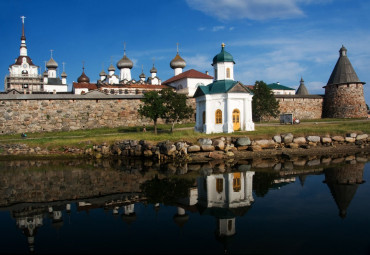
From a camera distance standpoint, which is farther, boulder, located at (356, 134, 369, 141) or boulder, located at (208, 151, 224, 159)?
boulder, located at (356, 134, 369, 141)

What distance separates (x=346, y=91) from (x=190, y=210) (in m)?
29.0

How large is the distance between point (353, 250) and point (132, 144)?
11925 mm

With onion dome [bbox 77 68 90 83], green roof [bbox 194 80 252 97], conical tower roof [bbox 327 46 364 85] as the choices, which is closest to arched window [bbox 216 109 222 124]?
green roof [bbox 194 80 252 97]

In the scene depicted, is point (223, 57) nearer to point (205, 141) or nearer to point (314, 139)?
point (205, 141)

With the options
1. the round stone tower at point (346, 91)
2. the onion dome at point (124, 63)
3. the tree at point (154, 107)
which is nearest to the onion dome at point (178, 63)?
the onion dome at point (124, 63)

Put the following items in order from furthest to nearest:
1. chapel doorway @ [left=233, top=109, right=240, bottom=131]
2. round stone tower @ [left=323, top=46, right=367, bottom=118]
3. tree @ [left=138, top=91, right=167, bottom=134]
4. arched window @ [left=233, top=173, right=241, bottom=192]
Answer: round stone tower @ [left=323, top=46, right=367, bottom=118] < tree @ [left=138, top=91, right=167, bottom=134] < chapel doorway @ [left=233, top=109, right=240, bottom=131] < arched window @ [left=233, top=173, right=241, bottom=192]

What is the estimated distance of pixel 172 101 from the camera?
19047mm

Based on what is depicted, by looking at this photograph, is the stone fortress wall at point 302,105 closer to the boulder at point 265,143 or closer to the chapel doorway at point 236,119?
the chapel doorway at point 236,119

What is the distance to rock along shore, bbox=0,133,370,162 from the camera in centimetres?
1427

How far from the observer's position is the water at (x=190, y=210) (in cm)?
532

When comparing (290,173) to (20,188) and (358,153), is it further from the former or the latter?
(20,188)

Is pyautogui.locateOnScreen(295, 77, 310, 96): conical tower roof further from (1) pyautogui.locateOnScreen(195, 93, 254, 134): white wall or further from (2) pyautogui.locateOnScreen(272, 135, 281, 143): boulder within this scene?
(2) pyautogui.locateOnScreen(272, 135, 281, 143): boulder

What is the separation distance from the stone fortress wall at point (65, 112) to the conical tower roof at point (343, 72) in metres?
19.8

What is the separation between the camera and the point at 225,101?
17.4 m
